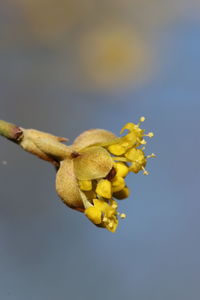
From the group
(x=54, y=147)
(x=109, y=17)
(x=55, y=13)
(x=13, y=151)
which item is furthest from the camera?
(x=109, y=17)

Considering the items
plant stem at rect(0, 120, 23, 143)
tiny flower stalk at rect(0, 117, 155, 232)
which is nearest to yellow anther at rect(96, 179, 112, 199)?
tiny flower stalk at rect(0, 117, 155, 232)

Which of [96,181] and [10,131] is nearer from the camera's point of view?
[10,131]

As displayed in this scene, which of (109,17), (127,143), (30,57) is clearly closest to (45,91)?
(30,57)

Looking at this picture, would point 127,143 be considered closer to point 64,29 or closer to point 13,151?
point 13,151

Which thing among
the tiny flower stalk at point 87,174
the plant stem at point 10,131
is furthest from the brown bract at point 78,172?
the plant stem at point 10,131

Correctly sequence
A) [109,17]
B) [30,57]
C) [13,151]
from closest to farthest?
[13,151] → [30,57] → [109,17]

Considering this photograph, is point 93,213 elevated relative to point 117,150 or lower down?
lower down

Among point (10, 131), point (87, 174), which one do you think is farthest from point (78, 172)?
point (10, 131)

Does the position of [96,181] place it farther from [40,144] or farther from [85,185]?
[40,144]
